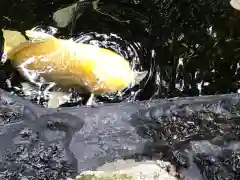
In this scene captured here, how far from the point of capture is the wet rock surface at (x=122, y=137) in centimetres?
196

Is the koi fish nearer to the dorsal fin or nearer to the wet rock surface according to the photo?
the dorsal fin

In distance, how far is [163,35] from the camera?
10.8 ft

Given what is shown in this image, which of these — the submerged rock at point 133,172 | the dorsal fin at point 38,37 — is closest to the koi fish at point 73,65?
the dorsal fin at point 38,37

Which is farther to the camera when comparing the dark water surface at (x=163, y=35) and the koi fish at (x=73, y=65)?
the dark water surface at (x=163, y=35)

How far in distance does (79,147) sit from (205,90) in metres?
1.20

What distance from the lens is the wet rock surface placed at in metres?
1.96

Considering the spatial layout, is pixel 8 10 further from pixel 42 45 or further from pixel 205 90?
pixel 205 90

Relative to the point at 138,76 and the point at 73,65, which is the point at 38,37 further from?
the point at 138,76

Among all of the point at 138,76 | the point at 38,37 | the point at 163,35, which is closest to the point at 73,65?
the point at 38,37

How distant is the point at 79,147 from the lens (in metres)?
2.03

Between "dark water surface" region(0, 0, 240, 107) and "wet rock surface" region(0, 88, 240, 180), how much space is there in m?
0.75

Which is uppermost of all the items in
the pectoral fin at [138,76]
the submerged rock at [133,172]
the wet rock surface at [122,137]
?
the pectoral fin at [138,76]

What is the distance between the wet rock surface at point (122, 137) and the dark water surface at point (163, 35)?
75 cm

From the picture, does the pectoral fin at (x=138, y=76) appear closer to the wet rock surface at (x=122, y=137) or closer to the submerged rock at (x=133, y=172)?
the wet rock surface at (x=122, y=137)
